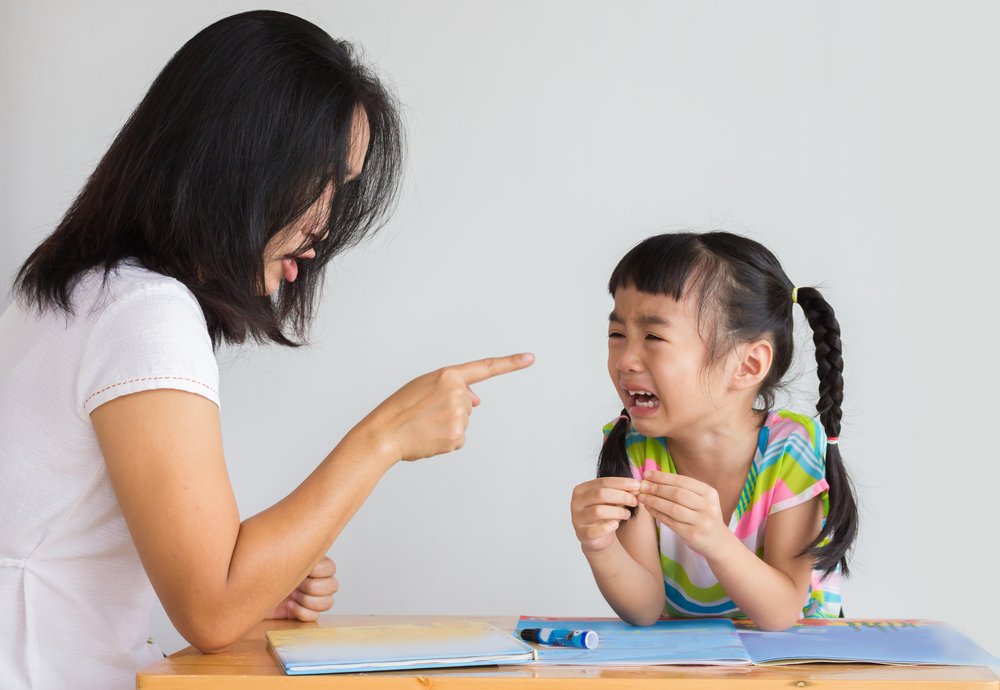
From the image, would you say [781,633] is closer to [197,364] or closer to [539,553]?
[197,364]

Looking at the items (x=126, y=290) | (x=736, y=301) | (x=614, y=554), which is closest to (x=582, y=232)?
(x=736, y=301)

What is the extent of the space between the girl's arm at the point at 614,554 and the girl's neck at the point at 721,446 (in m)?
0.19

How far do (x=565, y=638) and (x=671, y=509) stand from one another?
202mm

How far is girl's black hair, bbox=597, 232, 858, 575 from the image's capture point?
4.43 ft

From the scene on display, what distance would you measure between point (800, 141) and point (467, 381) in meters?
1.25

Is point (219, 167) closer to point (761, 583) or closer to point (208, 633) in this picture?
point (208, 633)

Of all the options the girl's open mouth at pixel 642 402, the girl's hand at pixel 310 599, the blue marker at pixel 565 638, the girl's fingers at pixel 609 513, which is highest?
the girl's open mouth at pixel 642 402

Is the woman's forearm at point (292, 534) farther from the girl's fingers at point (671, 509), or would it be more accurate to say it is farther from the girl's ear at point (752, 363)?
the girl's ear at point (752, 363)

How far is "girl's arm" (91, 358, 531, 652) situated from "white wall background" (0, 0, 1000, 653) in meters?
1.06

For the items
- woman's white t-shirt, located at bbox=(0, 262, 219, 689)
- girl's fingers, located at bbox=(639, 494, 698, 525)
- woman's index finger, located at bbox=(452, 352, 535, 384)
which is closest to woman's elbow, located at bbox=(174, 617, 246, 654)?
woman's white t-shirt, located at bbox=(0, 262, 219, 689)

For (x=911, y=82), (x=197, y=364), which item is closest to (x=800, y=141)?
(x=911, y=82)

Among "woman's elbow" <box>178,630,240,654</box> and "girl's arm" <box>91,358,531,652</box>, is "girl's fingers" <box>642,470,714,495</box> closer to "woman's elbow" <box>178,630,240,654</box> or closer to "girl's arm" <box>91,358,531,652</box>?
"girl's arm" <box>91,358,531,652</box>

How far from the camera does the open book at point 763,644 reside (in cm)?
94

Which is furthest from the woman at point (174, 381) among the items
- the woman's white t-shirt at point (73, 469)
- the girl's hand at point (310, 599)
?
the girl's hand at point (310, 599)
